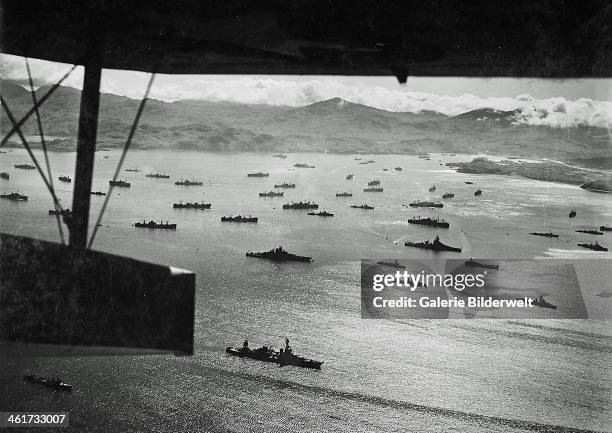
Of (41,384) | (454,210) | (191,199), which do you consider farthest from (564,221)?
(41,384)

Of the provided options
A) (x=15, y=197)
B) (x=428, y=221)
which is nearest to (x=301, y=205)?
(x=428, y=221)

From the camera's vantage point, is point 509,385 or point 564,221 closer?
point 509,385

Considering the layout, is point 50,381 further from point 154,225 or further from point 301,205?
point 301,205

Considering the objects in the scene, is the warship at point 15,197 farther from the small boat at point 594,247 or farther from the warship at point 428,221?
the small boat at point 594,247

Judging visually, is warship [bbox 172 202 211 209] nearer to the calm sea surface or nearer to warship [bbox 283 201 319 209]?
the calm sea surface

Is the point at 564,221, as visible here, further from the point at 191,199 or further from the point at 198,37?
the point at 198,37
